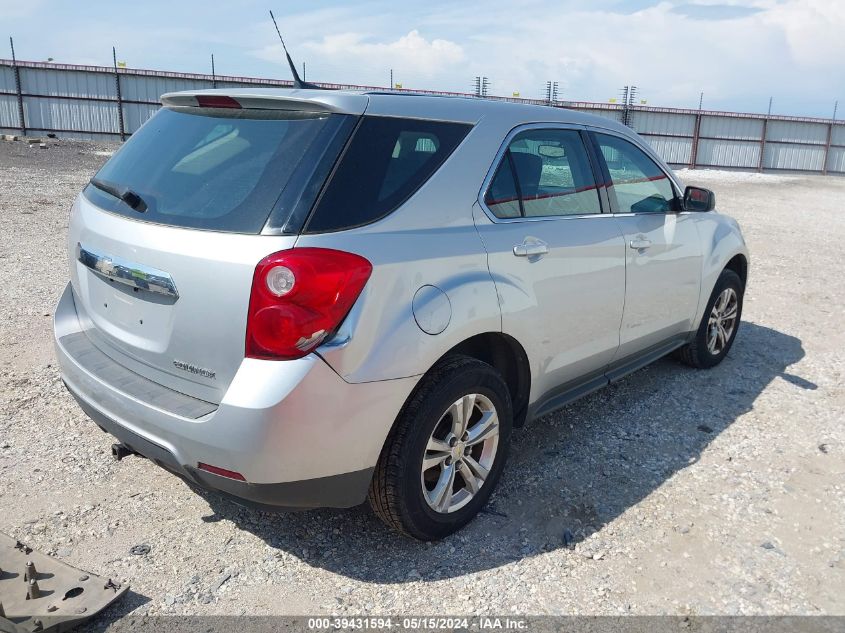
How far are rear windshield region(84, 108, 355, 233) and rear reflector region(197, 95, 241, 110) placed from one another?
2cm

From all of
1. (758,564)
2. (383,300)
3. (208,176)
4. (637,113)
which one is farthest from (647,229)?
(637,113)

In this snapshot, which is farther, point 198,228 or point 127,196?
point 127,196

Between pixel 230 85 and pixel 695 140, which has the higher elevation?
pixel 230 85

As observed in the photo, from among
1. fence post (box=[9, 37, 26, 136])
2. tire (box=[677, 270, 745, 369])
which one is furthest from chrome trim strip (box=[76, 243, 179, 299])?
fence post (box=[9, 37, 26, 136])

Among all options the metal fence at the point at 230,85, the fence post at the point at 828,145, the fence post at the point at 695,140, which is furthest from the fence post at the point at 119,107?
the fence post at the point at 828,145

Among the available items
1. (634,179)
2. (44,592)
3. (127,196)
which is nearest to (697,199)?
(634,179)

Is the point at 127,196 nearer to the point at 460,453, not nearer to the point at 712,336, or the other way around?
the point at 460,453

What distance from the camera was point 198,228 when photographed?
8.27ft

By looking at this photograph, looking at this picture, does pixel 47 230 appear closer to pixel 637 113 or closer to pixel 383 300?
pixel 383 300

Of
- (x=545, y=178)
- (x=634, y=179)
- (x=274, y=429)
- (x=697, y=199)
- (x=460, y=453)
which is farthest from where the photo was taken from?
(x=697, y=199)

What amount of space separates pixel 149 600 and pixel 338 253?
1466 mm

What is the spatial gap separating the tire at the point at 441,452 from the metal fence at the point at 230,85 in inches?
870

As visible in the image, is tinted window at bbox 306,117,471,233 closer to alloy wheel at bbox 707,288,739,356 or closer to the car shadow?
the car shadow

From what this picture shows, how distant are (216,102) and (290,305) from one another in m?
1.09
